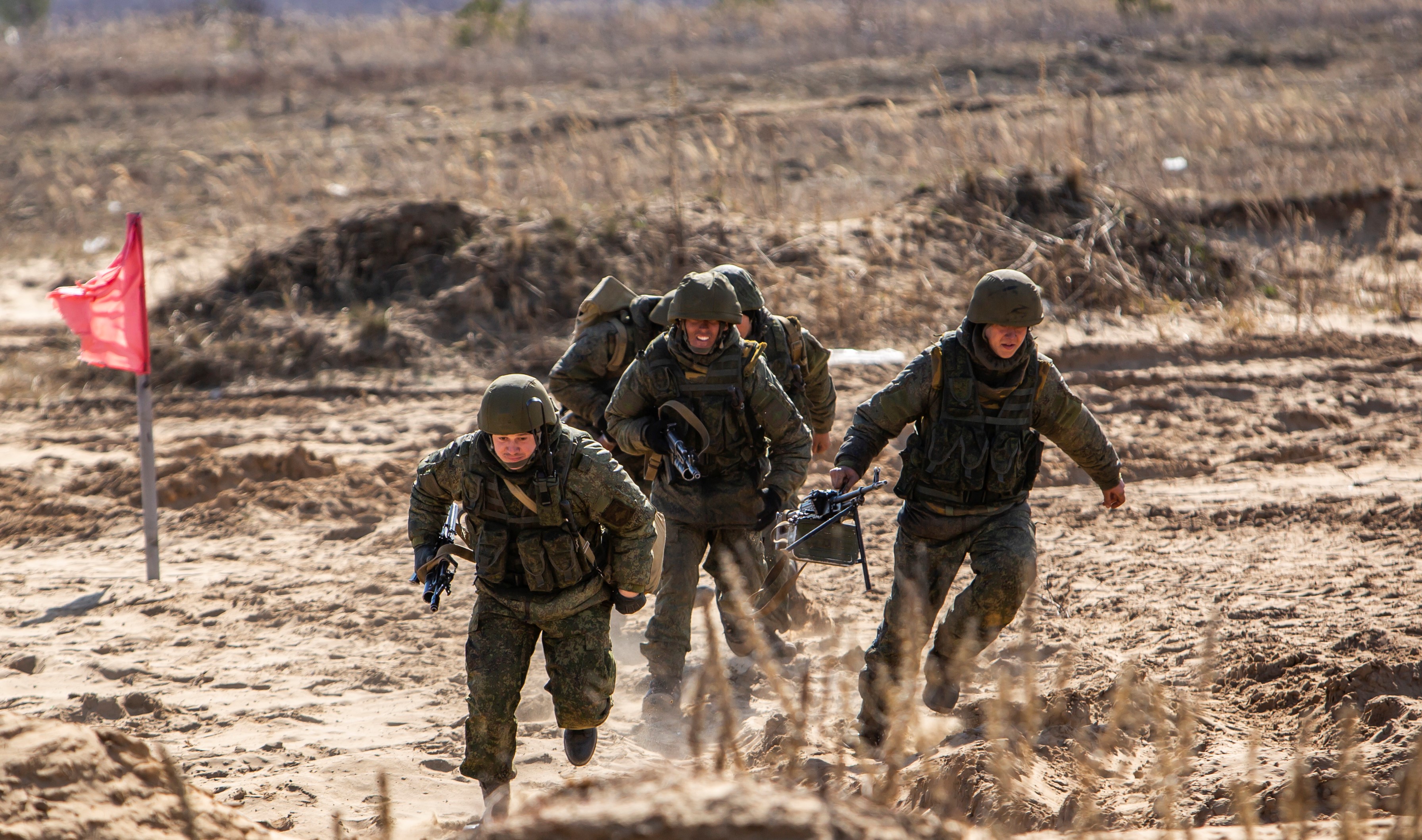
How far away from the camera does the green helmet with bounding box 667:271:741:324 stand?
16.1 feet

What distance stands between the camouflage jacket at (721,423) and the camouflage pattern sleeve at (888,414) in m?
0.53

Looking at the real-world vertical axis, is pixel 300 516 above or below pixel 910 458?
below

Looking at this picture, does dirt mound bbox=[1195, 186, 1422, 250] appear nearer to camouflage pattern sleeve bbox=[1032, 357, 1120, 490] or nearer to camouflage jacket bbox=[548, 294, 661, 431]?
camouflage jacket bbox=[548, 294, 661, 431]

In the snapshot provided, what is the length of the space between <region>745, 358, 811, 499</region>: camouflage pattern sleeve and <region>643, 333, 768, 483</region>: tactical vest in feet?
0.15

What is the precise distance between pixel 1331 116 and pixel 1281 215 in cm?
369

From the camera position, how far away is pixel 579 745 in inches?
171

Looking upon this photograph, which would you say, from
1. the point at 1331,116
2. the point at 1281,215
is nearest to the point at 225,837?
the point at 1281,215

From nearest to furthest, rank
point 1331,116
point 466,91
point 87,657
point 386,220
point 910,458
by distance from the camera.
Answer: point 910,458
point 87,657
point 386,220
point 1331,116
point 466,91

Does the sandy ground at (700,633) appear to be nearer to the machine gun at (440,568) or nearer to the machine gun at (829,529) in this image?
the machine gun at (829,529)

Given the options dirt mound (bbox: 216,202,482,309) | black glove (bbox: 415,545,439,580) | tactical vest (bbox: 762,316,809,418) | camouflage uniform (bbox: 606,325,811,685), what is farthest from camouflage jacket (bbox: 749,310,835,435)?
dirt mound (bbox: 216,202,482,309)

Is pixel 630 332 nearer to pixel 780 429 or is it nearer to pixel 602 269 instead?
pixel 780 429

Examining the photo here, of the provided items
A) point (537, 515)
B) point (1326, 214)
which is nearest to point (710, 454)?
point (537, 515)

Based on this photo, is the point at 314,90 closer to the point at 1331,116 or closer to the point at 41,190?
the point at 41,190

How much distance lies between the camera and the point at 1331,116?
49.6 ft
